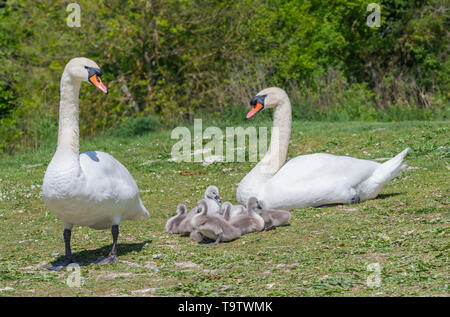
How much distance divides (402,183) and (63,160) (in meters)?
6.01

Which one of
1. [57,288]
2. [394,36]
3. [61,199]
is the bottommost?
[57,288]

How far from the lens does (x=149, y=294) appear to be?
213 inches

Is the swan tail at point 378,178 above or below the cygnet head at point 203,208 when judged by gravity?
above

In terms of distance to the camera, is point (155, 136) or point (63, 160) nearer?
point (63, 160)

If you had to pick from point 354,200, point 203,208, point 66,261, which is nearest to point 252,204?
→ point 203,208

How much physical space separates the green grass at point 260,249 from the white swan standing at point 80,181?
51cm

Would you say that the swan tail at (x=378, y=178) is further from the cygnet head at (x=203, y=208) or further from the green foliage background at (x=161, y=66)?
the green foliage background at (x=161, y=66)

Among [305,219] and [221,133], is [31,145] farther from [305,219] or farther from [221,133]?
[305,219]

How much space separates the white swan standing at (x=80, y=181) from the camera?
634 cm

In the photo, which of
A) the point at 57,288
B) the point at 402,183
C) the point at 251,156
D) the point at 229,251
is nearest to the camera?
the point at 57,288

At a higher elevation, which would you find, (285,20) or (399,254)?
(285,20)

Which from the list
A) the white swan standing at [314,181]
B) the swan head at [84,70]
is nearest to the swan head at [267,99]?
the white swan standing at [314,181]

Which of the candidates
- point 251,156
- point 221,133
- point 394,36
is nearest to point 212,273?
point 251,156

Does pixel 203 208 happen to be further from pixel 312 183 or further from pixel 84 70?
pixel 84 70
